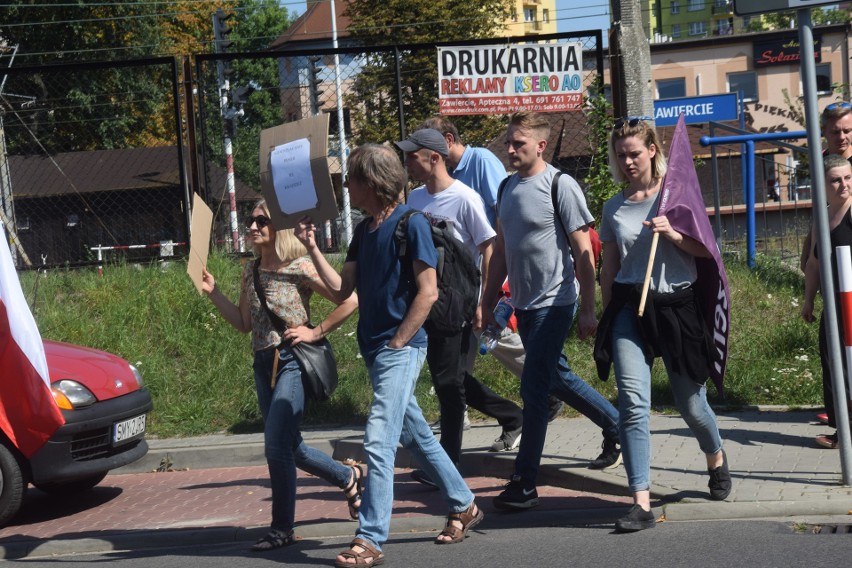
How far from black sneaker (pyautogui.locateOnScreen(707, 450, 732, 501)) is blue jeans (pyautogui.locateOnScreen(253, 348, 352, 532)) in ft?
6.78

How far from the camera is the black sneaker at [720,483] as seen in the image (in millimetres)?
5770

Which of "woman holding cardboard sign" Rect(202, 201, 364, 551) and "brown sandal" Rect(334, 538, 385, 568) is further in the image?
"woman holding cardboard sign" Rect(202, 201, 364, 551)

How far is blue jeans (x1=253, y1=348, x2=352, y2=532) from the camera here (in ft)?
18.4

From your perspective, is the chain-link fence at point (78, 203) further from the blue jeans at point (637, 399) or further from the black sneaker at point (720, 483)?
the black sneaker at point (720, 483)

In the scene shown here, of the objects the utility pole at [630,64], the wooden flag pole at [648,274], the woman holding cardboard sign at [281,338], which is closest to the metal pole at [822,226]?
the wooden flag pole at [648,274]

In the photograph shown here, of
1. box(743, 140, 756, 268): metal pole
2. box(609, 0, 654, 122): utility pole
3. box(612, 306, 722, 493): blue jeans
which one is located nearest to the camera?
box(612, 306, 722, 493): blue jeans

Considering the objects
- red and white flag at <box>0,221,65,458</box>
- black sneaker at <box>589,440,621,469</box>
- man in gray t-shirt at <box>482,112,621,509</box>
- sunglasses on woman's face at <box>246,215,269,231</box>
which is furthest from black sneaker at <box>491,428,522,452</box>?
red and white flag at <box>0,221,65,458</box>

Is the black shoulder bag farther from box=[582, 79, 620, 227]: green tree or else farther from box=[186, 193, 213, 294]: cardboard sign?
box=[582, 79, 620, 227]: green tree

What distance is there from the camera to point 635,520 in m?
5.45

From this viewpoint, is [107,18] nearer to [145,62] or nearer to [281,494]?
[145,62]

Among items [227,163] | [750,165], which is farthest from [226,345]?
[750,165]

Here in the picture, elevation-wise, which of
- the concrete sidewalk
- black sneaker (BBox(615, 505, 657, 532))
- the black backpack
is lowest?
the concrete sidewalk

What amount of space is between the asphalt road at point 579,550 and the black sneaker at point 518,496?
0.10 meters

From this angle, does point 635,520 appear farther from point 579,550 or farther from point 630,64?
point 630,64
